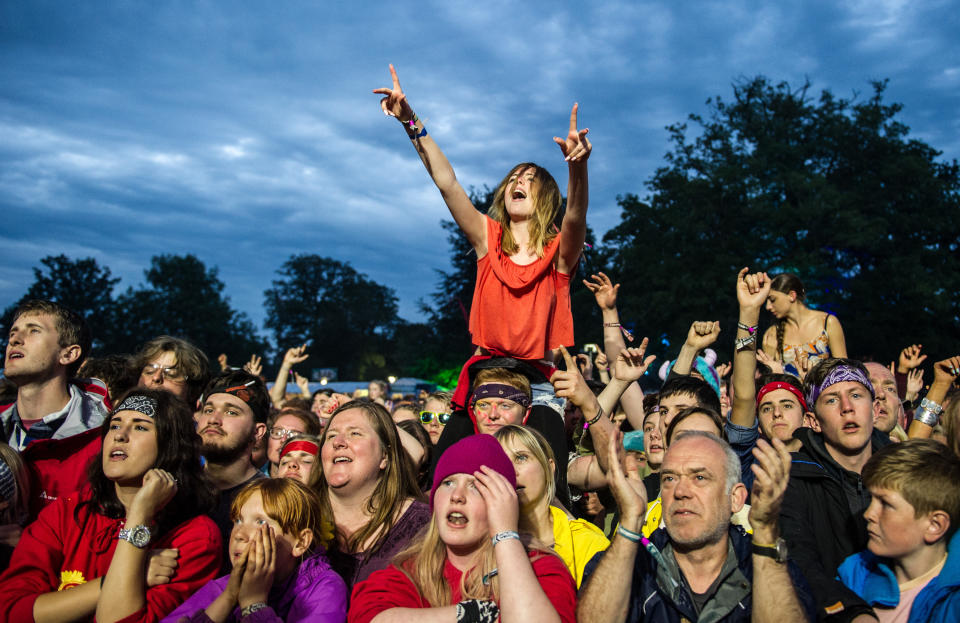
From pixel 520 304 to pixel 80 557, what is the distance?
2552mm

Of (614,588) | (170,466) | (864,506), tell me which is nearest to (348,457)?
(170,466)

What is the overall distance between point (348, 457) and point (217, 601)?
1.00 meters

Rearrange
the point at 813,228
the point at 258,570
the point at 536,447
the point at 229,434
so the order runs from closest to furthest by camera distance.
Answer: the point at 258,570 < the point at 536,447 < the point at 229,434 < the point at 813,228

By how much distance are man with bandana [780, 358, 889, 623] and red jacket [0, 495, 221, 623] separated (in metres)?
2.68

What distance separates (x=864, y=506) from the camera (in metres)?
3.66

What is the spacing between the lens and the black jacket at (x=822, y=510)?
10.9 feet

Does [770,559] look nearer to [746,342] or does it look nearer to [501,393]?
[501,393]

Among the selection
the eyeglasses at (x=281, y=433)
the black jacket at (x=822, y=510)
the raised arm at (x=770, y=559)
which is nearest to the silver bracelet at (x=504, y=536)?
the raised arm at (x=770, y=559)

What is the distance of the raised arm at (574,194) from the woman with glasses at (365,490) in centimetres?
140

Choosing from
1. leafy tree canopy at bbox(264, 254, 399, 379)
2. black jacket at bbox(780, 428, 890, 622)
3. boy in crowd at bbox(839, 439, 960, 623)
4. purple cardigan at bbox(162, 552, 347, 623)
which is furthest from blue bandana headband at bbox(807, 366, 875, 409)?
leafy tree canopy at bbox(264, 254, 399, 379)

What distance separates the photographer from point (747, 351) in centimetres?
454

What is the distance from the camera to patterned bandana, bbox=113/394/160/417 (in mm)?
3516

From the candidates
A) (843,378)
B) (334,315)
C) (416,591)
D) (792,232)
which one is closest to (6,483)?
(416,591)

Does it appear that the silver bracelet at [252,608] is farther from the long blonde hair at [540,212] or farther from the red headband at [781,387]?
the red headband at [781,387]
